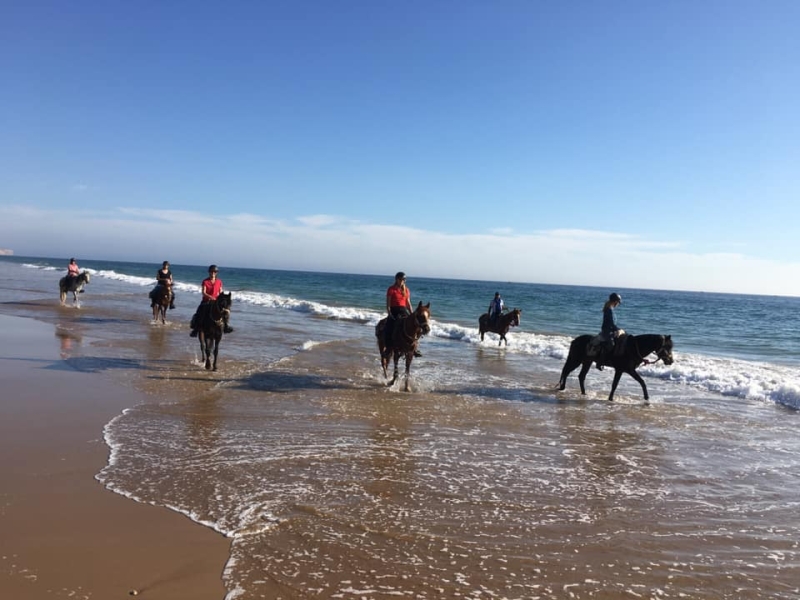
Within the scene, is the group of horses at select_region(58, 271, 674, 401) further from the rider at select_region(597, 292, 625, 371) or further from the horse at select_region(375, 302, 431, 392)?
the rider at select_region(597, 292, 625, 371)

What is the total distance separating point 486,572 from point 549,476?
7.79 ft

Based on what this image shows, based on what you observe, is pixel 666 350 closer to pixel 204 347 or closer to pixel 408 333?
pixel 408 333

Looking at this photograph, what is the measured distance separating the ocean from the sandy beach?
0.23 metres

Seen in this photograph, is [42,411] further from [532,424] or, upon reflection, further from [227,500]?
[532,424]

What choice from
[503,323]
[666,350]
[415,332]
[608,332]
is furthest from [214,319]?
[503,323]

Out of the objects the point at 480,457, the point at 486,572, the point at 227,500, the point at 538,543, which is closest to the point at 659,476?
the point at 480,457

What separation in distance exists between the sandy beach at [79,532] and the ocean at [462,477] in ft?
0.75

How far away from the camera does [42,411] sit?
7078mm

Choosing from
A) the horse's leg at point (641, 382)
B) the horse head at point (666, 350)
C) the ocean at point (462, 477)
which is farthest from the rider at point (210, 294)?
the horse head at point (666, 350)

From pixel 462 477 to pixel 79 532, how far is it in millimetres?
3590

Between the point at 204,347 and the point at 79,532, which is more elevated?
the point at 204,347

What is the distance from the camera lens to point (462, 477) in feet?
18.8

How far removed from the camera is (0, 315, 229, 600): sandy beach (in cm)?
334

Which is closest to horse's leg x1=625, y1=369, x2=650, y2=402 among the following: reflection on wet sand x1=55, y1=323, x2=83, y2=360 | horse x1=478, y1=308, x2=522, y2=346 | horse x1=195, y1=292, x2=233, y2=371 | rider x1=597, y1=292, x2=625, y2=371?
rider x1=597, y1=292, x2=625, y2=371
